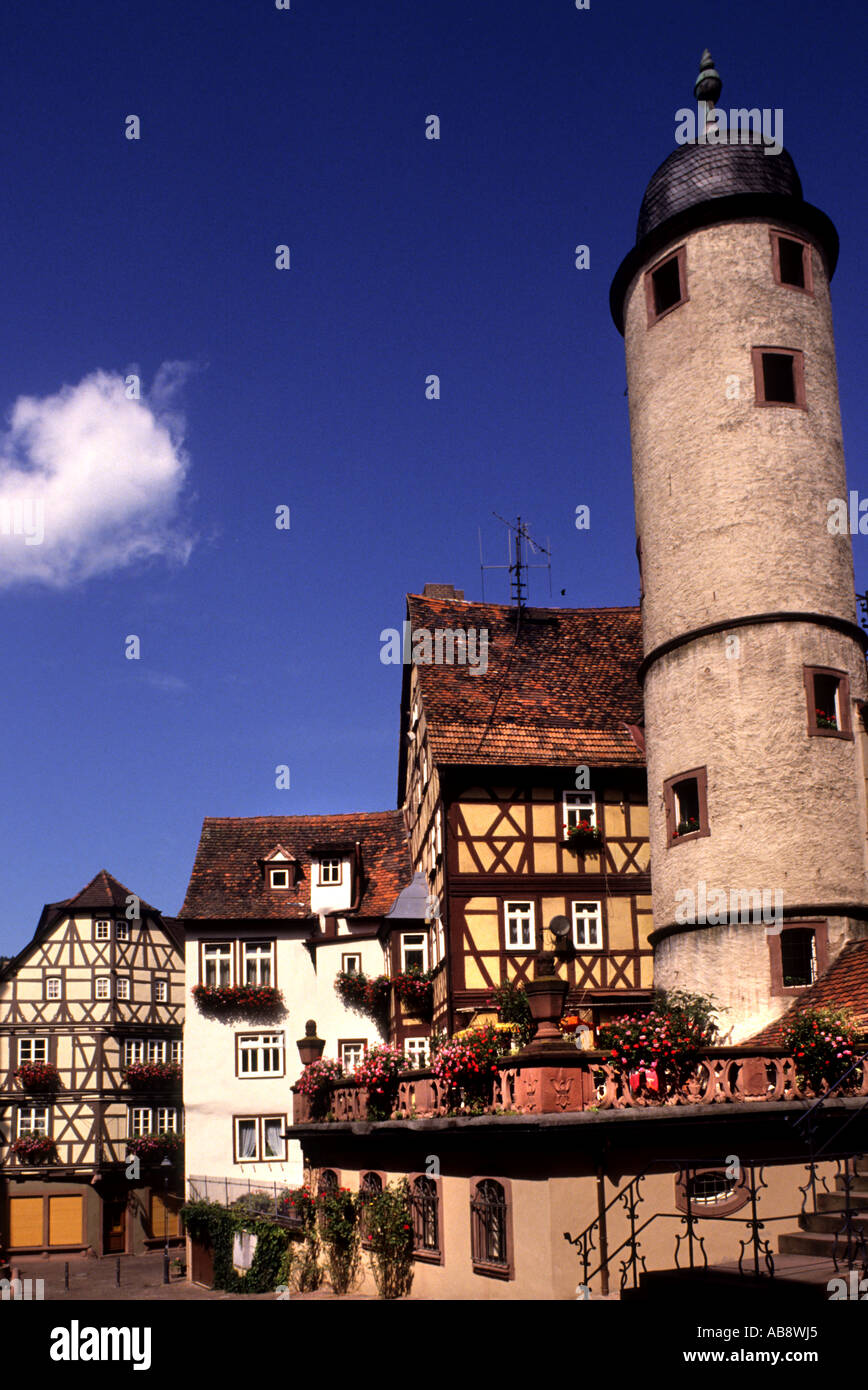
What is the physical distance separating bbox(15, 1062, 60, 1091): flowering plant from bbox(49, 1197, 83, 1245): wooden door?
139 inches

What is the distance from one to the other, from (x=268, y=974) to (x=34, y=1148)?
1484 centimetres

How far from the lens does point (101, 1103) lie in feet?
155

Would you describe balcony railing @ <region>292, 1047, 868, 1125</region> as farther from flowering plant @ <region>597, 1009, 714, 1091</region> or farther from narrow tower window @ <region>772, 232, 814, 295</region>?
narrow tower window @ <region>772, 232, 814, 295</region>

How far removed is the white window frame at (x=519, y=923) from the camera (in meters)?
28.0

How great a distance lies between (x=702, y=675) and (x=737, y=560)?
71.8 inches

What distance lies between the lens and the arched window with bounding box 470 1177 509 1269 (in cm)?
1639

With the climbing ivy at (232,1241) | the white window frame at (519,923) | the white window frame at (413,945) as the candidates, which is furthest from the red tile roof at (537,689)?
the climbing ivy at (232,1241)

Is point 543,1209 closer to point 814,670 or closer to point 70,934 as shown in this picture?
point 814,670

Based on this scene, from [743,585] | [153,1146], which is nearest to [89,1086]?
[153,1146]

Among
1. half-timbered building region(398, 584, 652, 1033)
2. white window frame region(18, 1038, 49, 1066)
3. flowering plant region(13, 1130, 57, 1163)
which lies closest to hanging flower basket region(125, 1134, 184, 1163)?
flowering plant region(13, 1130, 57, 1163)

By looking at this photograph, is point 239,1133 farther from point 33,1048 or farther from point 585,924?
point 33,1048

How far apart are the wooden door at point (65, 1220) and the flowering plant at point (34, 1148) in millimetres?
1373
